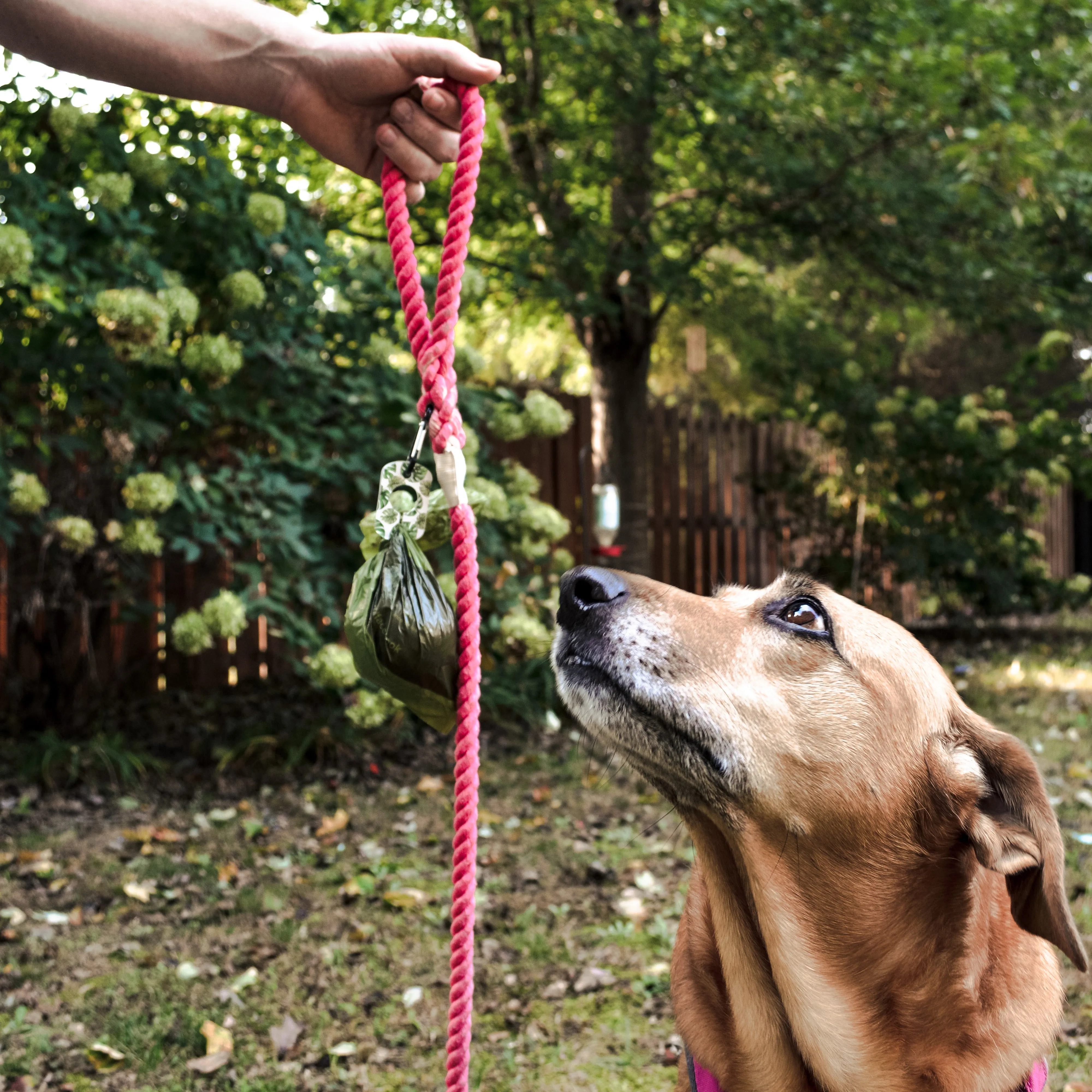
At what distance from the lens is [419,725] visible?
615cm

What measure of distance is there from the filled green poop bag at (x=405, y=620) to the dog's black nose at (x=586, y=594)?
44 cm

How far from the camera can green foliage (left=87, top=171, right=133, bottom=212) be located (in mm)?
4367

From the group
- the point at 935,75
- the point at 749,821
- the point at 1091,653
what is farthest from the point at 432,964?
the point at 1091,653

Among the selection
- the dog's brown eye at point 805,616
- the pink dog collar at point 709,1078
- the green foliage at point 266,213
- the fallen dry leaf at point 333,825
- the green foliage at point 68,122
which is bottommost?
the fallen dry leaf at point 333,825

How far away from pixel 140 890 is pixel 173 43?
3.32 meters

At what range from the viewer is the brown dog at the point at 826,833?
6.15ft

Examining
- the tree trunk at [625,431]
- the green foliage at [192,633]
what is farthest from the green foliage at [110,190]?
the tree trunk at [625,431]

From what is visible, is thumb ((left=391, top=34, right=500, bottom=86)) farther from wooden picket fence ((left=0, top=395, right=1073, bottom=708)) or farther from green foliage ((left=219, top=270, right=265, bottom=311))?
wooden picket fence ((left=0, top=395, right=1073, bottom=708))

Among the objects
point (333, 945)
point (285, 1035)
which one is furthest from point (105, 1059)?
point (333, 945)

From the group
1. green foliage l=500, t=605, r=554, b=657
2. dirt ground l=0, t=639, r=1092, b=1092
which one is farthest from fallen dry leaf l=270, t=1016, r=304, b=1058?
green foliage l=500, t=605, r=554, b=657

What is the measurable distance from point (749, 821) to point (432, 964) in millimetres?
1936

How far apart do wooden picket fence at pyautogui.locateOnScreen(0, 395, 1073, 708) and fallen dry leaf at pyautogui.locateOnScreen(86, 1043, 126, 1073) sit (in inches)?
93.4

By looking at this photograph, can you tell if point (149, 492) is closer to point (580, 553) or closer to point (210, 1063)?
point (210, 1063)

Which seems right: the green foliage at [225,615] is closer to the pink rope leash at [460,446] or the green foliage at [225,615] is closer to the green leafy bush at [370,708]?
the green leafy bush at [370,708]
